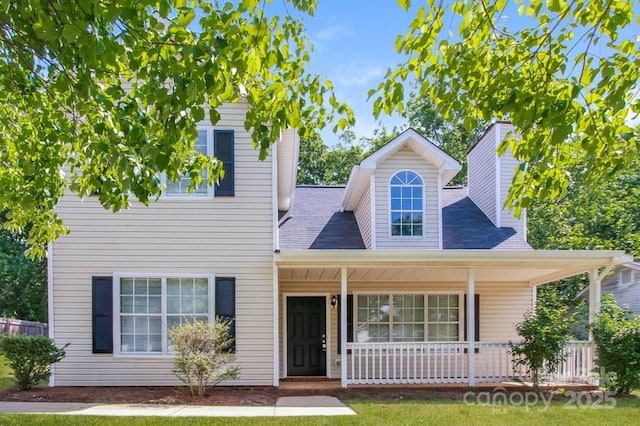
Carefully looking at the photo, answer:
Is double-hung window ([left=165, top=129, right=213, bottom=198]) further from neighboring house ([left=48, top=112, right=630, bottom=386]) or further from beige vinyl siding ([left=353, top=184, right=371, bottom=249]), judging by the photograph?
beige vinyl siding ([left=353, top=184, right=371, bottom=249])

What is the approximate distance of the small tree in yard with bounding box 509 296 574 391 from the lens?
938 centimetres

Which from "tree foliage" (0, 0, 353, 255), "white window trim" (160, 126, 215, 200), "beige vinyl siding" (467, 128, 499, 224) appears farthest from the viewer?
"beige vinyl siding" (467, 128, 499, 224)

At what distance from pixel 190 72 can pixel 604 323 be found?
9145mm

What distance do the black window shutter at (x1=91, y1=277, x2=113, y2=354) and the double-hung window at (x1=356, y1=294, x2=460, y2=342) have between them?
17.3 ft

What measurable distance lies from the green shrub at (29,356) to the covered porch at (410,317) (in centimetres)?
416

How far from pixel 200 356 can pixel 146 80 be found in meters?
5.54

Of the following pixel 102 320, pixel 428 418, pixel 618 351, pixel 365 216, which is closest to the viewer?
pixel 428 418

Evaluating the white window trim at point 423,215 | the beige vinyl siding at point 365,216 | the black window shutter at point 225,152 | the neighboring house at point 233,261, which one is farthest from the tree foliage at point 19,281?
the white window trim at point 423,215

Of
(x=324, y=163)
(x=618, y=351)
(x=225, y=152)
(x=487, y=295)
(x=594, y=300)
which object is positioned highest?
(x=324, y=163)

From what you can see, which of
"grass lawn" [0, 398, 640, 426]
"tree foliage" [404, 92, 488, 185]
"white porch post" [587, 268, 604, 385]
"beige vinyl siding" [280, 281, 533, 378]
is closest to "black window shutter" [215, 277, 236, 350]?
"beige vinyl siding" [280, 281, 533, 378]

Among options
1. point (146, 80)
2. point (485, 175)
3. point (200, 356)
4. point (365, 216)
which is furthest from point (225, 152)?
point (485, 175)

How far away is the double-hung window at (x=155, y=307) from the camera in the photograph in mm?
9930

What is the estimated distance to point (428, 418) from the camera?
7.05 metres

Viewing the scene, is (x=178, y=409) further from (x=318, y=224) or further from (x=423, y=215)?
(x=423, y=215)
